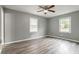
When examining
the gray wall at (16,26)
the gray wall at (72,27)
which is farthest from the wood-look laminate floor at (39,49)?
the gray wall at (72,27)

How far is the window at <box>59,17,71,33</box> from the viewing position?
18.2ft

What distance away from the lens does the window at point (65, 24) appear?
554 centimetres

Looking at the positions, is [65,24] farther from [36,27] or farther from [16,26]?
[16,26]

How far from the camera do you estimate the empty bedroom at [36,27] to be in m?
3.91

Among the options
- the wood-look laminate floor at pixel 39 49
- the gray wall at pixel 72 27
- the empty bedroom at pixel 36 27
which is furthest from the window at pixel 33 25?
the wood-look laminate floor at pixel 39 49

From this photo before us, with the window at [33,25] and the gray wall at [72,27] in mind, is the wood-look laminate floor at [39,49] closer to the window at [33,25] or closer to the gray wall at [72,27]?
the gray wall at [72,27]

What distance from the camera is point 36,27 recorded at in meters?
6.52

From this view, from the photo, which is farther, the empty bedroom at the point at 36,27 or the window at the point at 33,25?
the window at the point at 33,25

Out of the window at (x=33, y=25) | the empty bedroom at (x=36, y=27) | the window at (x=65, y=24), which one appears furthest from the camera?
the window at (x=33, y=25)

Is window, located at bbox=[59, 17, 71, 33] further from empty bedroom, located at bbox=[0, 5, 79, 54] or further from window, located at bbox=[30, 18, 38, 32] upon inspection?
window, located at bbox=[30, 18, 38, 32]

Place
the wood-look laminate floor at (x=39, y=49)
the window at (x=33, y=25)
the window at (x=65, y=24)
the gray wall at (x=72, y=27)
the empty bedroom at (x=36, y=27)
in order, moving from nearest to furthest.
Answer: the wood-look laminate floor at (x=39, y=49) → the empty bedroom at (x=36, y=27) → the gray wall at (x=72, y=27) → the window at (x=65, y=24) → the window at (x=33, y=25)

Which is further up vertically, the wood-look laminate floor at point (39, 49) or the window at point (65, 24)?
the window at point (65, 24)
